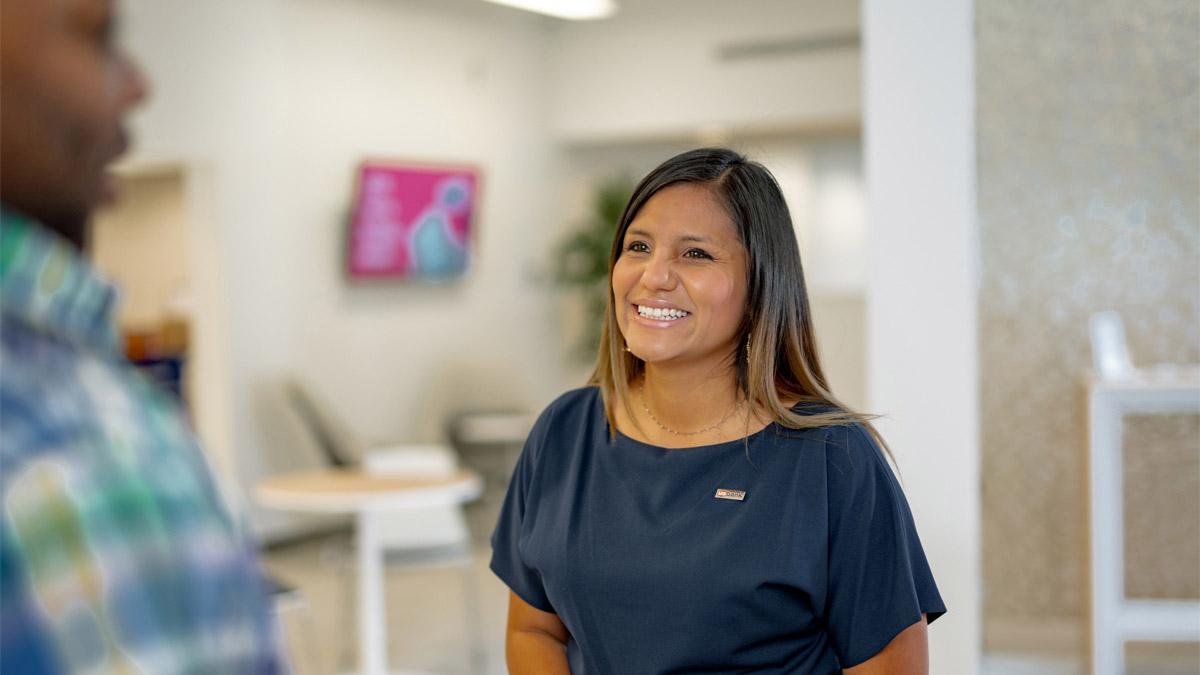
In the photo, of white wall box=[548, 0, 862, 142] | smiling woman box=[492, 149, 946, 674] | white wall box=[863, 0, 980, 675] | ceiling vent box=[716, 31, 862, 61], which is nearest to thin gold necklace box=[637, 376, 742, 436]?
smiling woman box=[492, 149, 946, 674]

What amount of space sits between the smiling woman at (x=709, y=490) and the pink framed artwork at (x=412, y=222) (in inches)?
221

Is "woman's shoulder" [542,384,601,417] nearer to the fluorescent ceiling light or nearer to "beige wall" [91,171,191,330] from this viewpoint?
the fluorescent ceiling light

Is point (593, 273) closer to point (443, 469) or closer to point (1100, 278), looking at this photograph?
point (443, 469)

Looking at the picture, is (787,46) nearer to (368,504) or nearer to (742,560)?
(368,504)

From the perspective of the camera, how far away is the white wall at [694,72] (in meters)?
7.56

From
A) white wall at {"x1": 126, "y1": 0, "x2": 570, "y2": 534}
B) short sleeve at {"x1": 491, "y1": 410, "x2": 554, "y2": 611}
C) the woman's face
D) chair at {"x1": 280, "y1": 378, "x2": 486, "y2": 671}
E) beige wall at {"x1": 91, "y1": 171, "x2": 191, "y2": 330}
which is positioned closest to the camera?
the woman's face

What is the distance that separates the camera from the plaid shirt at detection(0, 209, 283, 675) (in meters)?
0.36

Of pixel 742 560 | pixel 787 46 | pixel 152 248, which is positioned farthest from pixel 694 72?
pixel 742 560

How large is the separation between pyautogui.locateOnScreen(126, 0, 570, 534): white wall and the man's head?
5.81m

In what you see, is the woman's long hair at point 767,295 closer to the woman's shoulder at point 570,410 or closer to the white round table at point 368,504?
the woman's shoulder at point 570,410

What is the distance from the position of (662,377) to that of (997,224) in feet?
4.62

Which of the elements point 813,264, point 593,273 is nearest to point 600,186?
point 593,273

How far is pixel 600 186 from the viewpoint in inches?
346

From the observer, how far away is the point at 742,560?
149 centimetres
